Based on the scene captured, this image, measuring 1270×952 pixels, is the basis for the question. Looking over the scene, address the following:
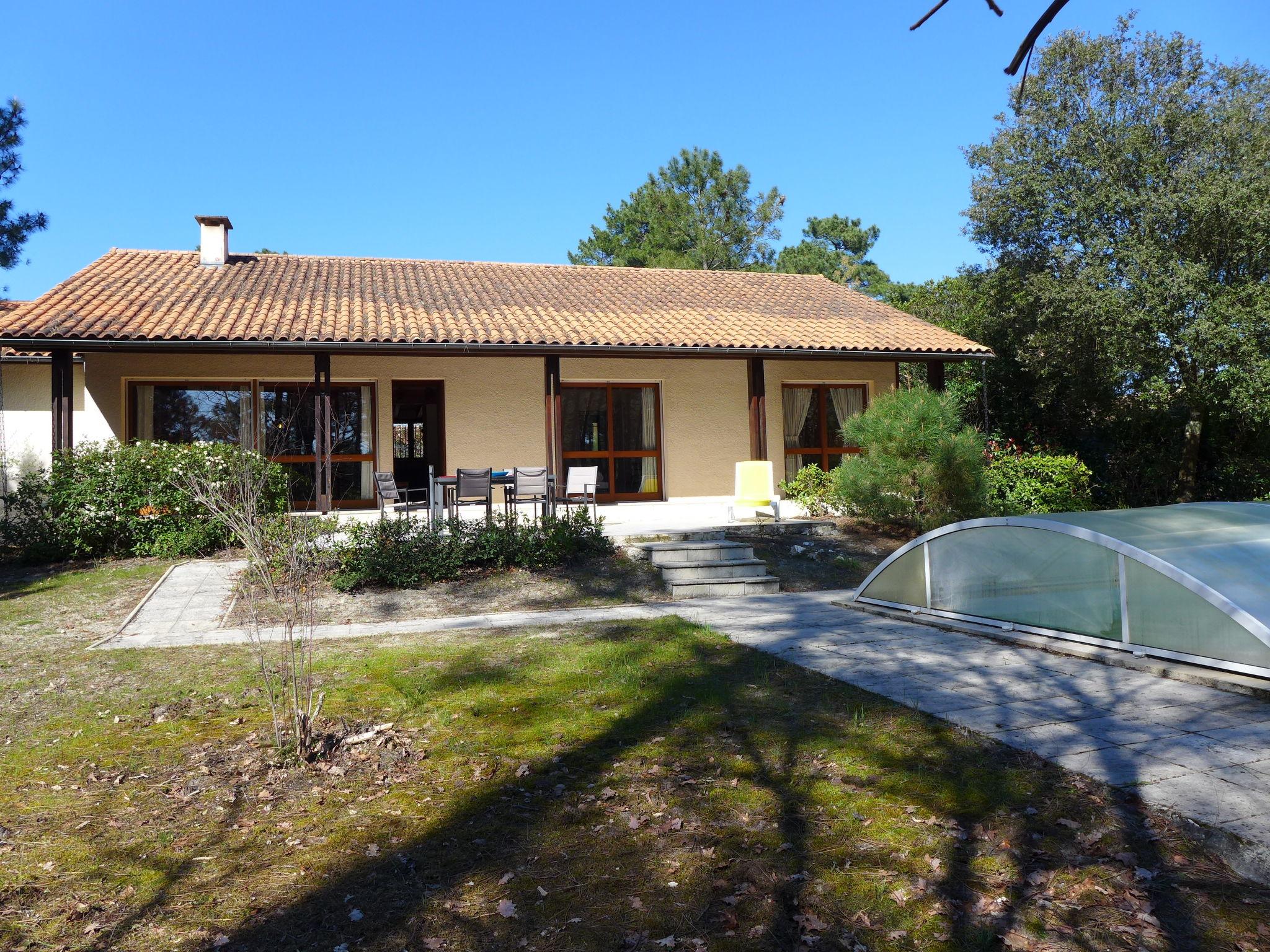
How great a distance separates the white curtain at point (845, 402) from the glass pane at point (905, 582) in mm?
9265

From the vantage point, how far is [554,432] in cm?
1338

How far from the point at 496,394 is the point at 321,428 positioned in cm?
321

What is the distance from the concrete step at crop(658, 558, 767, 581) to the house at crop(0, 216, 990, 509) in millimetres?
3748

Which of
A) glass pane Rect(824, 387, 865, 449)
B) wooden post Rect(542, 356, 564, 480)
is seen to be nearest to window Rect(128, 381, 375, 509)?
wooden post Rect(542, 356, 564, 480)

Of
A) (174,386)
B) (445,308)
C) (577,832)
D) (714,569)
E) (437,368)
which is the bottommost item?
(577,832)

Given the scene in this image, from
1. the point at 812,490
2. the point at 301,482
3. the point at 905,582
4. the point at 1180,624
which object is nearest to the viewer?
the point at 1180,624

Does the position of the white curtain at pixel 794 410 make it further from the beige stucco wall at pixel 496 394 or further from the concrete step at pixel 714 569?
the concrete step at pixel 714 569

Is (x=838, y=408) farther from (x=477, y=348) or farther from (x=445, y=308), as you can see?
(x=445, y=308)

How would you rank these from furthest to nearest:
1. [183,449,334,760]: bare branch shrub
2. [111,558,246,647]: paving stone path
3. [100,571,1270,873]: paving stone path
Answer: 1. [111,558,246,647]: paving stone path
2. [183,449,334,760]: bare branch shrub
3. [100,571,1270,873]: paving stone path

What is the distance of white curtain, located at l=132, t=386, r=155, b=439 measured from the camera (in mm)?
13891

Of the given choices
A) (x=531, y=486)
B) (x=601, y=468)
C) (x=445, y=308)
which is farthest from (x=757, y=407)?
(x=445, y=308)

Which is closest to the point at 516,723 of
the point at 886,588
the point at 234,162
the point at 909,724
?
the point at 909,724

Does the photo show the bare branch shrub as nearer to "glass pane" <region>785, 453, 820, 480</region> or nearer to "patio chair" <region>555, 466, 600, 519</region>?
"patio chair" <region>555, 466, 600, 519</region>

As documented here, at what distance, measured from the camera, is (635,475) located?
16.0 meters
